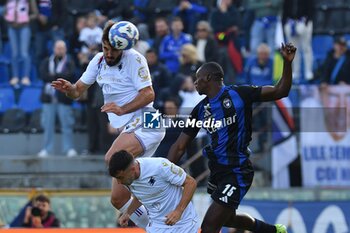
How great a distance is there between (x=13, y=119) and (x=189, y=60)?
10.7 ft

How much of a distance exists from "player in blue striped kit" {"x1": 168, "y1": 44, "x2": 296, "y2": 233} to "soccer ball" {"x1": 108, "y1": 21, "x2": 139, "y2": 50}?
83cm

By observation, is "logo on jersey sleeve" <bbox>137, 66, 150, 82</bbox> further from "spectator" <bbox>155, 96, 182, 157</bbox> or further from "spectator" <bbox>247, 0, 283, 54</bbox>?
"spectator" <bbox>247, 0, 283, 54</bbox>

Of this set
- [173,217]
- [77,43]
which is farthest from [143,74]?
[77,43]

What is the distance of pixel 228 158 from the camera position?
A: 12.7 meters

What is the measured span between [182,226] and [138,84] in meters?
1.74

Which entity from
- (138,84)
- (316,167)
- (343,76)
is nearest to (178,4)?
(343,76)

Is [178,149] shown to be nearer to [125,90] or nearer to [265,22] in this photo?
[125,90]

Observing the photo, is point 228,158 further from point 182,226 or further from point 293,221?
point 293,221

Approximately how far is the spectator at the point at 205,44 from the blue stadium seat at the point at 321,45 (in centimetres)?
249

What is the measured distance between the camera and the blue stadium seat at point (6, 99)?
20234mm

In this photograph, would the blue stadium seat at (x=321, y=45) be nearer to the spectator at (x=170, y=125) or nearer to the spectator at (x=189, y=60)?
the spectator at (x=189, y=60)

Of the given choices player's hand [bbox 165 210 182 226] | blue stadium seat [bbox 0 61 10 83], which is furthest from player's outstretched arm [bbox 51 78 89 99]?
blue stadium seat [bbox 0 61 10 83]

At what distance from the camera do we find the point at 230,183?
1270cm

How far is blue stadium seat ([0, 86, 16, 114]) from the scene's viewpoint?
20234 mm
